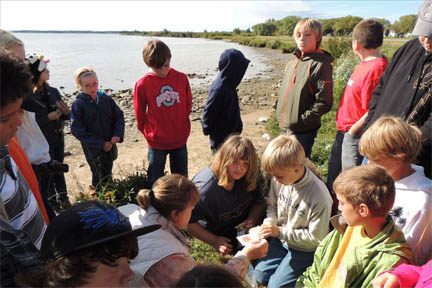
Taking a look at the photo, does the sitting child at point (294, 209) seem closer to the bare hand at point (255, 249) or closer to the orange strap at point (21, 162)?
the bare hand at point (255, 249)

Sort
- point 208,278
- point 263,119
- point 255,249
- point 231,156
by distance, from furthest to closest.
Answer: point 263,119 → point 231,156 → point 255,249 → point 208,278

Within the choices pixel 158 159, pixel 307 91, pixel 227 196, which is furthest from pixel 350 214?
pixel 158 159

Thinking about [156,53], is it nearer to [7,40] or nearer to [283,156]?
[7,40]

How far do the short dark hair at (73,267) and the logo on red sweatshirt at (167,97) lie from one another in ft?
9.74

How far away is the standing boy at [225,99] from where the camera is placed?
411 cm

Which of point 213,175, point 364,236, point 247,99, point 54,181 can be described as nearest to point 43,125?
point 54,181

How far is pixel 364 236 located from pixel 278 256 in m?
1.15

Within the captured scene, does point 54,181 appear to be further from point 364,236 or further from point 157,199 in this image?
point 364,236

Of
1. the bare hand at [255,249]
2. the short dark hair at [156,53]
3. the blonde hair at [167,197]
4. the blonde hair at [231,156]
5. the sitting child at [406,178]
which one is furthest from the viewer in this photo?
the short dark hair at [156,53]

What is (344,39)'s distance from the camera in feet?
43.0

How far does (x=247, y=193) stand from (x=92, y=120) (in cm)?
235

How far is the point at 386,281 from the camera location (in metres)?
1.75

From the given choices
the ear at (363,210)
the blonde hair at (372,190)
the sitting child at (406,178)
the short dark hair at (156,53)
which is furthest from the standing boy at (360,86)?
the short dark hair at (156,53)

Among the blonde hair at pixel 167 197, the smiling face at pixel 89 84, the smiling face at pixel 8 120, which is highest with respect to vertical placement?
the smiling face at pixel 8 120
